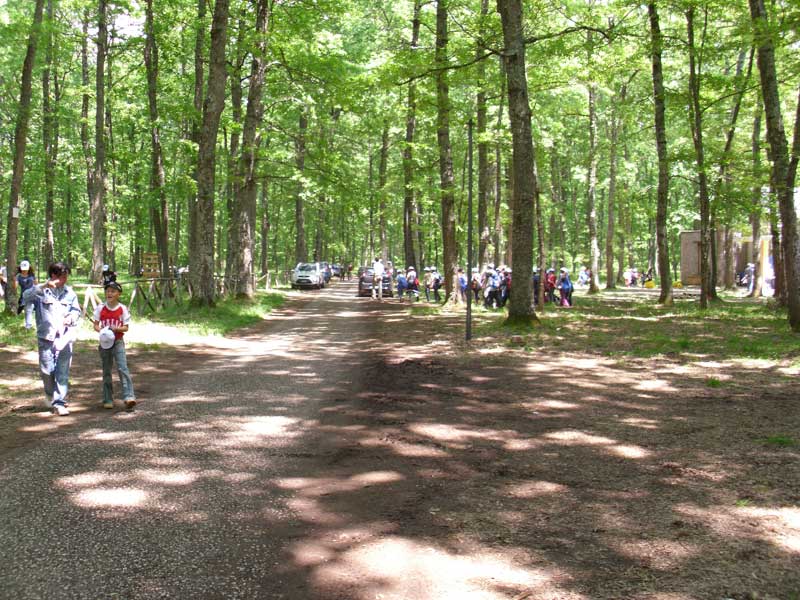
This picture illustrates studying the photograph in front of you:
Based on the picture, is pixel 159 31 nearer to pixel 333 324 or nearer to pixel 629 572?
pixel 333 324

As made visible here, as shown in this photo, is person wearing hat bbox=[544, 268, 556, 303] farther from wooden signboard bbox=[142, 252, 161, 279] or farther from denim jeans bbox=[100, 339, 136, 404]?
denim jeans bbox=[100, 339, 136, 404]

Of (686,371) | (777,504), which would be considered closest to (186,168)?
(686,371)

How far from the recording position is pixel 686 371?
33.8 feet

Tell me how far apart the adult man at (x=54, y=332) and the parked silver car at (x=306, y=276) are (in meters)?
35.1

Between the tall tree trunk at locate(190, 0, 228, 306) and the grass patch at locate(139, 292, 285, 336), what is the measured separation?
0.63 metres

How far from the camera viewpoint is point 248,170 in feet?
76.3

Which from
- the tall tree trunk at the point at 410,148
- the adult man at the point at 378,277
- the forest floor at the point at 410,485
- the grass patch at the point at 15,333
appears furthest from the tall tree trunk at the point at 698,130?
the grass patch at the point at 15,333

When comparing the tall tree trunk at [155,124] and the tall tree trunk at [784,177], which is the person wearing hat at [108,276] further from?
the tall tree trunk at [784,177]

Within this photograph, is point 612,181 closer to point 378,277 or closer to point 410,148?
point 410,148

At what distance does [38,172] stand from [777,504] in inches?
1350

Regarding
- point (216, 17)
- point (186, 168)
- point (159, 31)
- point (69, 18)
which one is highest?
point (69, 18)

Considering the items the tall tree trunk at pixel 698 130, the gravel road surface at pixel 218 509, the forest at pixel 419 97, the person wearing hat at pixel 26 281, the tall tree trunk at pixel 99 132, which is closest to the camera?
the gravel road surface at pixel 218 509

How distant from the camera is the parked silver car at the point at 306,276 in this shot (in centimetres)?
4278

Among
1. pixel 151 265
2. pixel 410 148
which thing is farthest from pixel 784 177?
pixel 151 265
